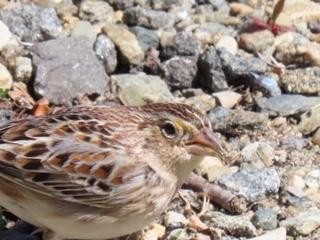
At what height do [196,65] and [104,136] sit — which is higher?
[104,136]

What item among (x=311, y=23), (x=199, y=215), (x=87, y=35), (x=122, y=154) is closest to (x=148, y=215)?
(x=122, y=154)

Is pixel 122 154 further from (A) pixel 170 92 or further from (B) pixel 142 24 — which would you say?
(B) pixel 142 24

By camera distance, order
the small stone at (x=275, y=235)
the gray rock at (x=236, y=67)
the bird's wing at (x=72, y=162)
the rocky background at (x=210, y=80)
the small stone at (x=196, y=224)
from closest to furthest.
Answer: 1. the bird's wing at (x=72, y=162)
2. the small stone at (x=275, y=235)
3. the small stone at (x=196, y=224)
4. the rocky background at (x=210, y=80)
5. the gray rock at (x=236, y=67)

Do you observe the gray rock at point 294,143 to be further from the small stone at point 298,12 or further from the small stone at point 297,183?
the small stone at point 298,12

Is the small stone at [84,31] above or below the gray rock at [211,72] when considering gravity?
above

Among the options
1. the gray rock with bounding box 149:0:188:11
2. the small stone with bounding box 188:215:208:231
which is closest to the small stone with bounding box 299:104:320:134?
the small stone with bounding box 188:215:208:231

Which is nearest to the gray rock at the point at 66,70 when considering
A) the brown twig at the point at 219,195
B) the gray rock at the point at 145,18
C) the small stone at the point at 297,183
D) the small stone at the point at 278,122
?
the gray rock at the point at 145,18
